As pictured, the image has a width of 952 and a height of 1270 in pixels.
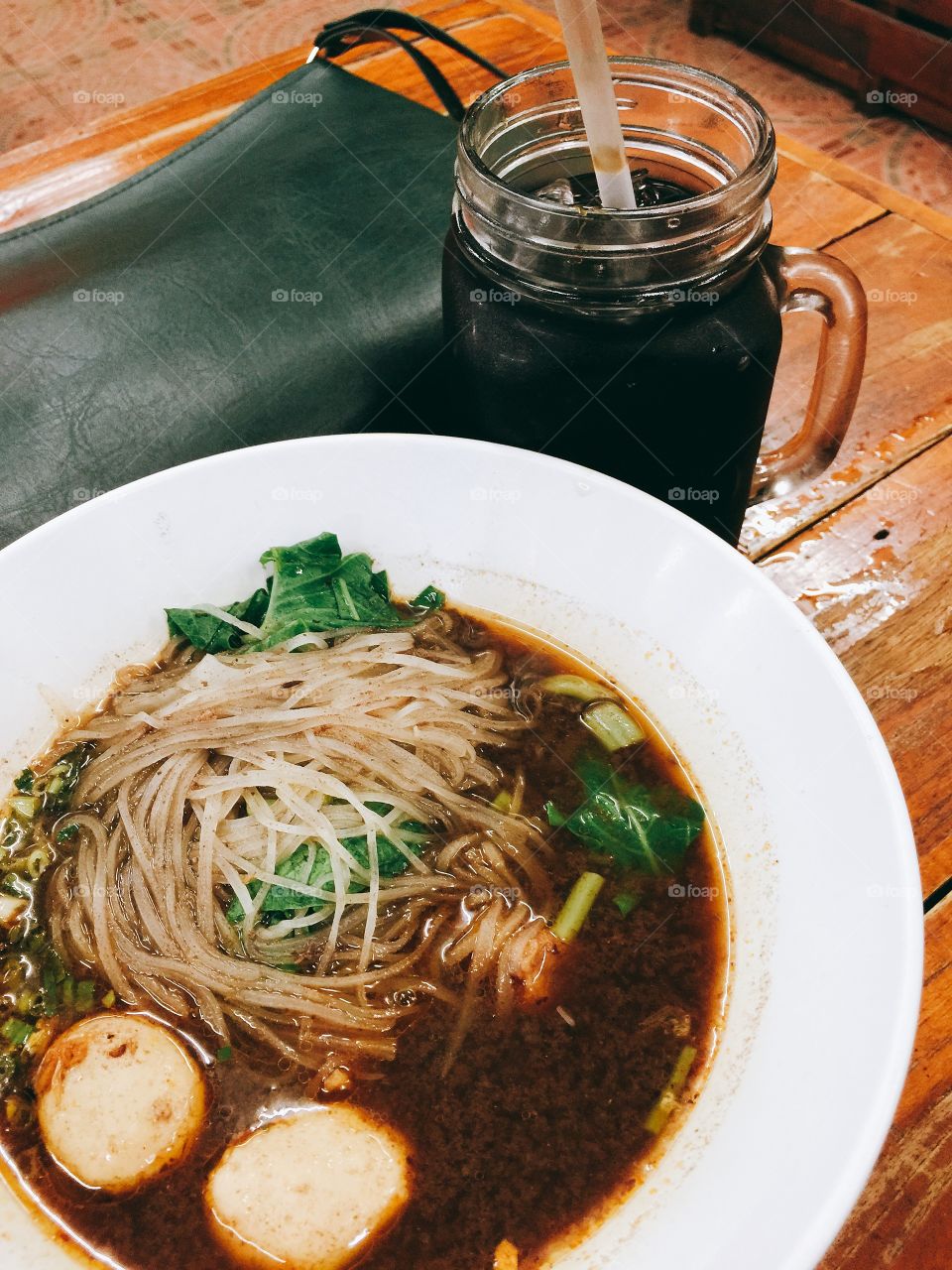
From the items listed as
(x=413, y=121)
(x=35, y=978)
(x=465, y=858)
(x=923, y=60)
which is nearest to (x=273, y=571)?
(x=465, y=858)

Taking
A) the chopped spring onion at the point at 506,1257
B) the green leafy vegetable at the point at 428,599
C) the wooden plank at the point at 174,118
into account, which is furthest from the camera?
the wooden plank at the point at 174,118

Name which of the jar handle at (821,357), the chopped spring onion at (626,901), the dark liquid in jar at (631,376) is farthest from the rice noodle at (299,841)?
the jar handle at (821,357)

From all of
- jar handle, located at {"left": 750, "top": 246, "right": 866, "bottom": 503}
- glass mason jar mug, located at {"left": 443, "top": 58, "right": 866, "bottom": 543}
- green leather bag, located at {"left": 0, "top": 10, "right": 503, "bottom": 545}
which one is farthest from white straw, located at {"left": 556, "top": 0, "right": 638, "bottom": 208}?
green leather bag, located at {"left": 0, "top": 10, "right": 503, "bottom": 545}

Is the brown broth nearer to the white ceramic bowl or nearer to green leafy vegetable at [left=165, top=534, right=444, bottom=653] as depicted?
the white ceramic bowl

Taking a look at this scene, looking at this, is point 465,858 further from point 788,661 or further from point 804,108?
point 804,108

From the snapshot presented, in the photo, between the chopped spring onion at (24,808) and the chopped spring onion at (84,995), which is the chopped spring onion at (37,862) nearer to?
the chopped spring onion at (24,808)
